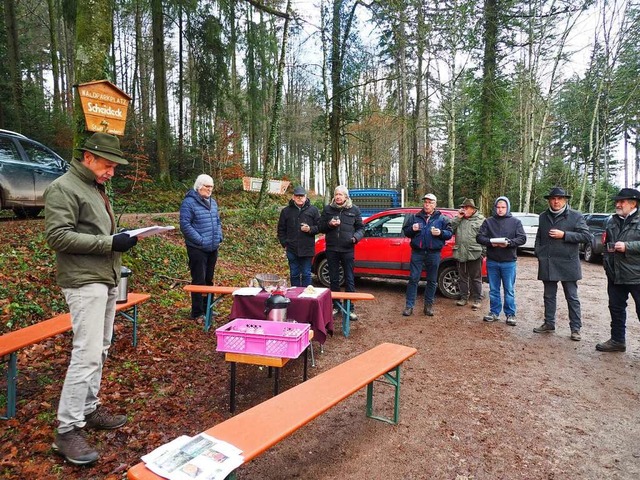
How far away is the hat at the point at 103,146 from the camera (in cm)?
255

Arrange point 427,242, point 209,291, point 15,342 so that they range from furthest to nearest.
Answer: point 427,242 < point 209,291 < point 15,342

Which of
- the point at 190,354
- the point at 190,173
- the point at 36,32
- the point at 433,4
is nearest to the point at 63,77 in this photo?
the point at 36,32

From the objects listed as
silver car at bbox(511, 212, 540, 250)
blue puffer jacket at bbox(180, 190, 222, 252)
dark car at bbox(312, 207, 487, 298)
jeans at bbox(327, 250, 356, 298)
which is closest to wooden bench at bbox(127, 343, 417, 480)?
jeans at bbox(327, 250, 356, 298)

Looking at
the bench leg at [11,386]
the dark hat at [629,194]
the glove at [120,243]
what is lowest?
the bench leg at [11,386]

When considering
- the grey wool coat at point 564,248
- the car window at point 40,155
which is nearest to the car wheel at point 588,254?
the grey wool coat at point 564,248

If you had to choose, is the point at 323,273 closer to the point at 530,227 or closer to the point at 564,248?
the point at 564,248

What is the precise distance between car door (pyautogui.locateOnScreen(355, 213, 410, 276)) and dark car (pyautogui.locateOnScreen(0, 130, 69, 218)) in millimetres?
6364

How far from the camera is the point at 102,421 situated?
2.94m

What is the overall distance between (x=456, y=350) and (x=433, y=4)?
1642 centimetres

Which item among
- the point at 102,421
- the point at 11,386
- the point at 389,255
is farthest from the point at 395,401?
Result: the point at 389,255

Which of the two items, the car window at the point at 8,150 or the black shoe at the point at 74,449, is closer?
the black shoe at the point at 74,449

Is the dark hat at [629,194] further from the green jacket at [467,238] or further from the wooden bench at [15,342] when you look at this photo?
the wooden bench at [15,342]

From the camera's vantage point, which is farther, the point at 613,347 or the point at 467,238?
the point at 467,238

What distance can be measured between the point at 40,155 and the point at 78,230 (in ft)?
22.6
